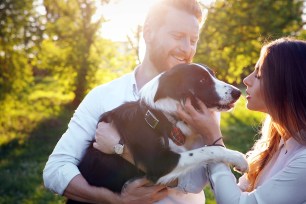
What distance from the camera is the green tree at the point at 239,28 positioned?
15047mm

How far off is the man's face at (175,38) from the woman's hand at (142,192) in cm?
87

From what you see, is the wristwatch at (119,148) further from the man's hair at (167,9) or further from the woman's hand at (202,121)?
the man's hair at (167,9)

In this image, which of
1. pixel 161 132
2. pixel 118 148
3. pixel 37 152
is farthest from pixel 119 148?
pixel 37 152

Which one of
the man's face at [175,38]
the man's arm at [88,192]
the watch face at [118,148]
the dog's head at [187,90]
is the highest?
the man's face at [175,38]

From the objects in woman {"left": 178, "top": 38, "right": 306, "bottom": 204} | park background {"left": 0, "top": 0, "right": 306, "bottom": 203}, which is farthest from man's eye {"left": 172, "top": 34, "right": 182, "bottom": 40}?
park background {"left": 0, "top": 0, "right": 306, "bottom": 203}

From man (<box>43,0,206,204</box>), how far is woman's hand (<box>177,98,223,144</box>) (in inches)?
12.0

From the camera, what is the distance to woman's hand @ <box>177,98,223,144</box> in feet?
8.68

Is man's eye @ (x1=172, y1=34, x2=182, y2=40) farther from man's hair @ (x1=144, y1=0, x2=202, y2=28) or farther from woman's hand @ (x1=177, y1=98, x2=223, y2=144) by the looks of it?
woman's hand @ (x1=177, y1=98, x2=223, y2=144)

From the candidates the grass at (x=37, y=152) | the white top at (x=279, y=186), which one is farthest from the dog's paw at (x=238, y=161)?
the grass at (x=37, y=152)

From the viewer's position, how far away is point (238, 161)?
2.66 m

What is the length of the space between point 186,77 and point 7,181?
628cm

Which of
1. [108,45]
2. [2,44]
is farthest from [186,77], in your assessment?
[108,45]

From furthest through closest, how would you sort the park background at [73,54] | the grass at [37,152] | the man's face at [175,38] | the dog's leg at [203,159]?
the park background at [73,54], the grass at [37,152], the man's face at [175,38], the dog's leg at [203,159]

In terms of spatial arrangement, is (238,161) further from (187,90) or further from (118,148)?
(118,148)
